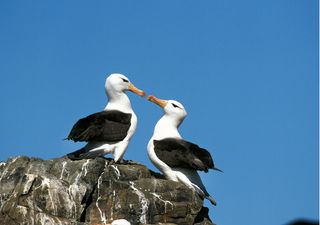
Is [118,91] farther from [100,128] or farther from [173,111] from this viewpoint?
[100,128]

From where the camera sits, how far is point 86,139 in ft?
42.5

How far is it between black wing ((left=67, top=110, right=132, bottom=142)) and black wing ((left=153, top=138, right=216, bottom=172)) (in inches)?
40.5

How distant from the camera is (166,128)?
14477mm

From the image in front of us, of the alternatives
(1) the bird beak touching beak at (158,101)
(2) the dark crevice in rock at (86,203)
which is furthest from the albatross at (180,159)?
(2) the dark crevice in rock at (86,203)

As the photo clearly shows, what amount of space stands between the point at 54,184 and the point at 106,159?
6.66 ft

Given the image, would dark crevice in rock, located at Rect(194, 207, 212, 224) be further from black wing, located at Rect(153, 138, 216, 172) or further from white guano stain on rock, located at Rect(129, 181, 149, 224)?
white guano stain on rock, located at Rect(129, 181, 149, 224)

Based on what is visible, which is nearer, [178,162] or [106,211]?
[106,211]

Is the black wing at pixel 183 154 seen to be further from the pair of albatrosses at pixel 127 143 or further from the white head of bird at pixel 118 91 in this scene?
the white head of bird at pixel 118 91

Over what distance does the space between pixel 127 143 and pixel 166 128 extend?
148cm

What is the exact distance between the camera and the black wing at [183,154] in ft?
43.8

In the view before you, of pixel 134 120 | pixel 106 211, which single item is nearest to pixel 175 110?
pixel 134 120

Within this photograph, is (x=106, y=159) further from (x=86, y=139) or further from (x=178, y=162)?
(x=178, y=162)

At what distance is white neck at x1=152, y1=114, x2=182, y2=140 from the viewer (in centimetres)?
1424

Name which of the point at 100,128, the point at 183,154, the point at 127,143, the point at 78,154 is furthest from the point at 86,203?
the point at 183,154
